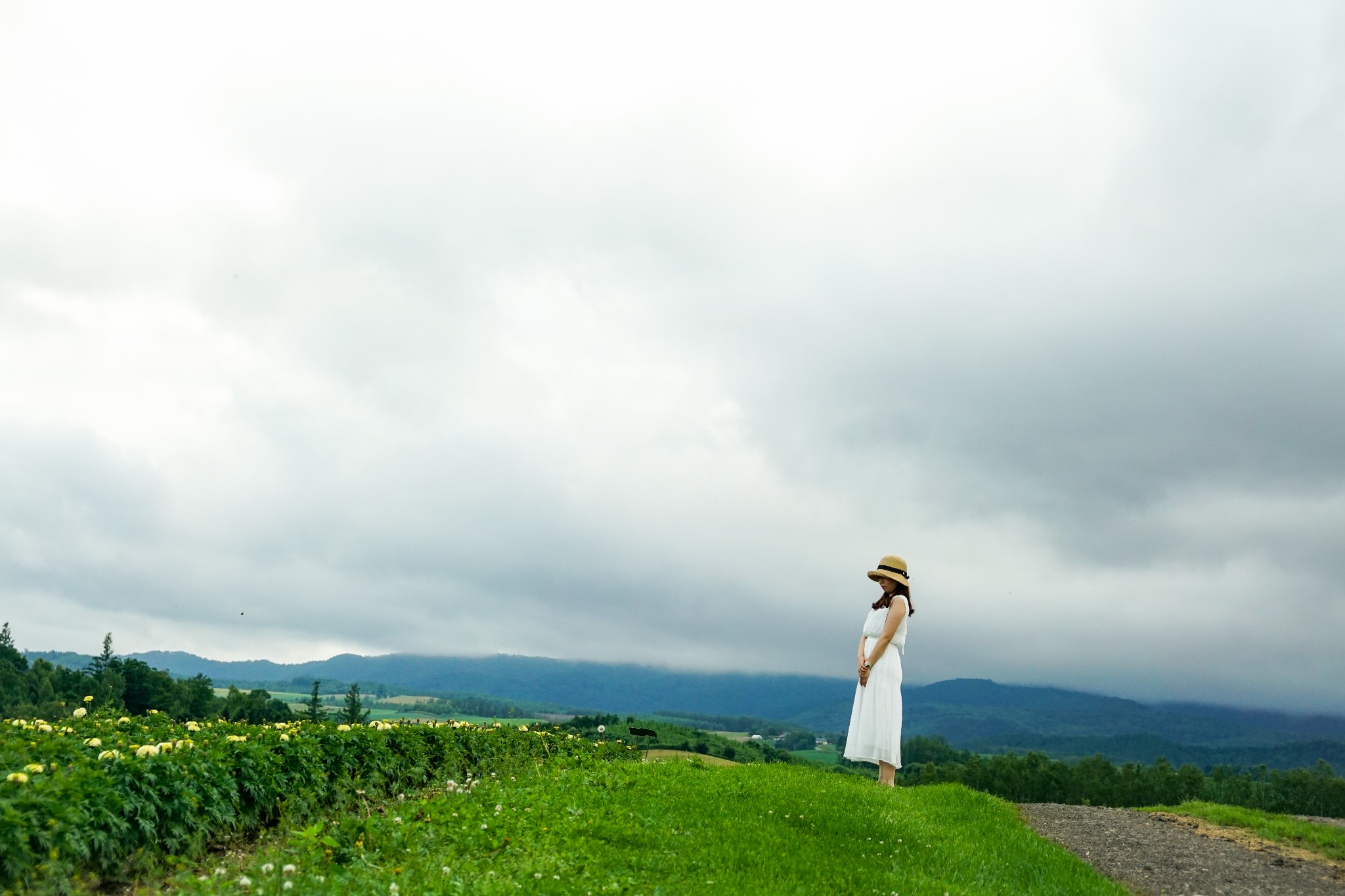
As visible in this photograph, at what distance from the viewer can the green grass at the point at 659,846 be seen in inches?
285

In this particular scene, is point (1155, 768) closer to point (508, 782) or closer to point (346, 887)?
point (508, 782)

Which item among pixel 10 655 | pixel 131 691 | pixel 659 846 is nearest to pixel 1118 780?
pixel 659 846

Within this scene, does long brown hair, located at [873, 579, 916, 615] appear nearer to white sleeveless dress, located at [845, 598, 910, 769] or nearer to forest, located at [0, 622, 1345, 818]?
white sleeveless dress, located at [845, 598, 910, 769]

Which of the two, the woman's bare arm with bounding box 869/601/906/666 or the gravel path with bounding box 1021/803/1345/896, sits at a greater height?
the woman's bare arm with bounding box 869/601/906/666

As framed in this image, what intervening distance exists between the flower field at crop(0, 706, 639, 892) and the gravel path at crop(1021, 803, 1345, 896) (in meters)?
7.67

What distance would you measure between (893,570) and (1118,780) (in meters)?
49.8

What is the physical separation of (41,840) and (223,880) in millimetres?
1328

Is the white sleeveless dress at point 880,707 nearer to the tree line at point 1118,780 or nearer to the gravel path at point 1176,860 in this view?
the gravel path at point 1176,860

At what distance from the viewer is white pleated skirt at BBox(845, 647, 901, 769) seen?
15398 mm

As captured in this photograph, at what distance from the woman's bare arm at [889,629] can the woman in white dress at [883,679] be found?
1cm

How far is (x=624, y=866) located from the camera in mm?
8219

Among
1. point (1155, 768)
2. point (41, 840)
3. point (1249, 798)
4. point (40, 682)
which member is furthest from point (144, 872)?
point (40, 682)

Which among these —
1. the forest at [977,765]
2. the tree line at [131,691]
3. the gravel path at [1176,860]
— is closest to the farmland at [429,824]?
the gravel path at [1176,860]

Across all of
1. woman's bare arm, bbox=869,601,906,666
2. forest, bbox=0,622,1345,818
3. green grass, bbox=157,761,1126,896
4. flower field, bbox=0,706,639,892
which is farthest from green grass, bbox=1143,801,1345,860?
forest, bbox=0,622,1345,818
